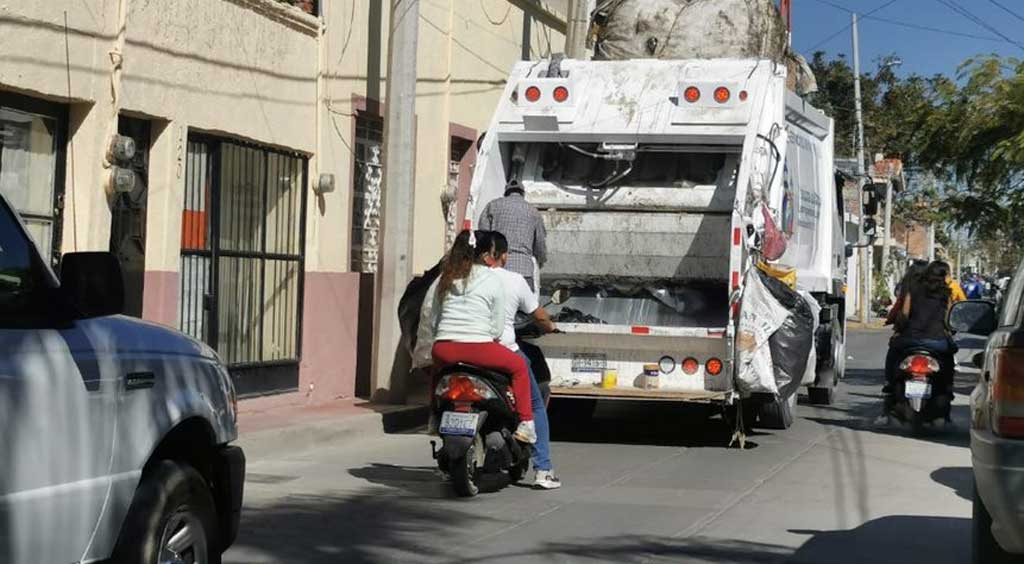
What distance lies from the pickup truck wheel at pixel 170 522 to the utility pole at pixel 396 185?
28.2 ft

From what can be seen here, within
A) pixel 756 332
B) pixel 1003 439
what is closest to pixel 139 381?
pixel 1003 439

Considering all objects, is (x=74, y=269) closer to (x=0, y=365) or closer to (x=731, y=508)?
(x=0, y=365)

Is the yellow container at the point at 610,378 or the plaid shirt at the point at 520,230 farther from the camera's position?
the yellow container at the point at 610,378

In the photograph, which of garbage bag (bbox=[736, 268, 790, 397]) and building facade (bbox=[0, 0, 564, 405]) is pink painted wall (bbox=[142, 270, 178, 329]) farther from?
garbage bag (bbox=[736, 268, 790, 397])

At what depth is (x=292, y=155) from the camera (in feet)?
47.5

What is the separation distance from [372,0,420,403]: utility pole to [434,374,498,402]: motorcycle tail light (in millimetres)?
4926

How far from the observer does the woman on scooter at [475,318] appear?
375 inches

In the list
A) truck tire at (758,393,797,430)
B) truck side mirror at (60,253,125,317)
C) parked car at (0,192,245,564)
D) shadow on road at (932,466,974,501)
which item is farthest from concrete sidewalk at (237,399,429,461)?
truck side mirror at (60,253,125,317)

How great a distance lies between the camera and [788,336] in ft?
39.5

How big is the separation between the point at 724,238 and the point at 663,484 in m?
3.33

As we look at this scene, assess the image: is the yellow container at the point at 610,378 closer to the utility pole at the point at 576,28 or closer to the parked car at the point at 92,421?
the utility pole at the point at 576,28

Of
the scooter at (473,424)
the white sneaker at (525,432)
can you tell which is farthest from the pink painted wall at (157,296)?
the white sneaker at (525,432)

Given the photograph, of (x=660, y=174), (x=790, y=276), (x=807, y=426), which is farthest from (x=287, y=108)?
(x=807, y=426)

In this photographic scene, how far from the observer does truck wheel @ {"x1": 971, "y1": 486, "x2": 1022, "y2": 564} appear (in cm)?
624
